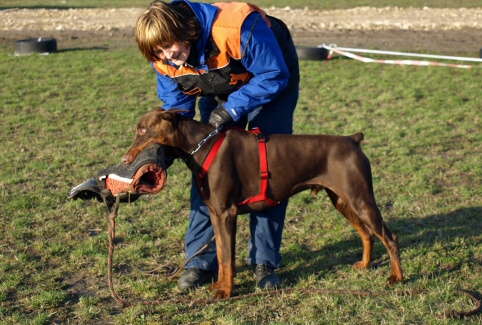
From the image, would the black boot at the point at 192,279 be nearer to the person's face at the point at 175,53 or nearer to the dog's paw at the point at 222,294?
the dog's paw at the point at 222,294

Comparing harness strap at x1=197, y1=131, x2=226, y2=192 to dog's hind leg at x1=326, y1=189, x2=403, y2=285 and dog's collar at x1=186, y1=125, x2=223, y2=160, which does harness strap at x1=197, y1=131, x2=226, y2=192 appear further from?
dog's hind leg at x1=326, y1=189, x2=403, y2=285

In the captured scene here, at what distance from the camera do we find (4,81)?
12562mm

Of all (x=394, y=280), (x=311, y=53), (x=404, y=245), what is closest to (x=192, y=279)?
(x=394, y=280)

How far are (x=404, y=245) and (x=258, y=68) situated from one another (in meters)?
2.26

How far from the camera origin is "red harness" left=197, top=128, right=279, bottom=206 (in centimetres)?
467

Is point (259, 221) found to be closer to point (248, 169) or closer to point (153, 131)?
point (248, 169)

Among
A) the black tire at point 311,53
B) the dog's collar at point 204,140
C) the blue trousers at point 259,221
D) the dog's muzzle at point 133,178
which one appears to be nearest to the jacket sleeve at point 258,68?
the dog's collar at point 204,140

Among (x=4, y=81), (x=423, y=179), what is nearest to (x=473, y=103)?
(x=423, y=179)

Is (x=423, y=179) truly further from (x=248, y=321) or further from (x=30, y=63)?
(x=30, y=63)

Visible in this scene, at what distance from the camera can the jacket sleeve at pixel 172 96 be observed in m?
5.01

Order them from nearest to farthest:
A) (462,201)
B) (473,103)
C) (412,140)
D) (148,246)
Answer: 1. (148,246)
2. (462,201)
3. (412,140)
4. (473,103)

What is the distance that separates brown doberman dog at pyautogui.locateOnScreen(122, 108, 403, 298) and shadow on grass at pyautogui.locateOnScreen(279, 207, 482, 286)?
24.9 inches

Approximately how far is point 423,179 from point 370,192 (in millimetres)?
2816

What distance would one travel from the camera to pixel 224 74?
15.3 feet
